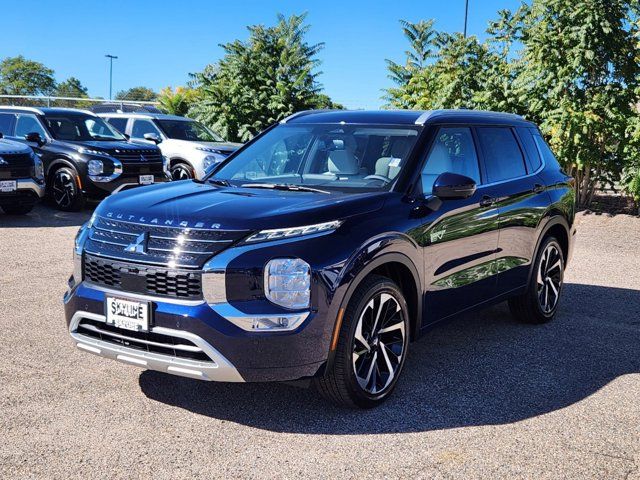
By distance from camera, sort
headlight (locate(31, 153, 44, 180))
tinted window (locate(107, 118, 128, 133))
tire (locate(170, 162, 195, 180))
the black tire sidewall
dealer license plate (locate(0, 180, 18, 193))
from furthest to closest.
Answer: tinted window (locate(107, 118, 128, 133)) → tire (locate(170, 162, 195, 180)) → headlight (locate(31, 153, 44, 180)) → dealer license plate (locate(0, 180, 18, 193)) → the black tire sidewall

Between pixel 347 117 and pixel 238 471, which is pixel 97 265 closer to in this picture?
pixel 238 471

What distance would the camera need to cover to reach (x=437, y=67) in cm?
1695

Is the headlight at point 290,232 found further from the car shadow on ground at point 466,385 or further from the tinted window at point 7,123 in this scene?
the tinted window at point 7,123

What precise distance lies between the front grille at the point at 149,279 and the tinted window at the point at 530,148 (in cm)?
360

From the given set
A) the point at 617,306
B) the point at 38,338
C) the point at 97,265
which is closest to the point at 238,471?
the point at 97,265

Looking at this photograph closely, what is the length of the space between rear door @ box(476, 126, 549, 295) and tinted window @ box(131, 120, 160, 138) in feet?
35.9

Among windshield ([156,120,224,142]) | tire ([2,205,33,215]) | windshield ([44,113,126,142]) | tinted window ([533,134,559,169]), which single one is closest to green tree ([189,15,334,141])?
windshield ([156,120,224,142])

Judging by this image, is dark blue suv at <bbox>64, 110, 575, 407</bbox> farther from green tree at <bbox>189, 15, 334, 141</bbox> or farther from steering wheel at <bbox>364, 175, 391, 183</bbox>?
green tree at <bbox>189, 15, 334, 141</bbox>

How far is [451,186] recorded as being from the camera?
481 cm

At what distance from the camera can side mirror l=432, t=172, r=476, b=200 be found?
482cm

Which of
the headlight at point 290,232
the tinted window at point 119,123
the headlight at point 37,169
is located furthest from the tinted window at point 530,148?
the tinted window at point 119,123

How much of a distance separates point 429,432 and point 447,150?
80.9 inches

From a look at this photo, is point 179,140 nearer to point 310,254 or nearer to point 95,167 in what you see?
point 95,167

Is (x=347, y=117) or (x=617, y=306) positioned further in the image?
(x=617, y=306)
